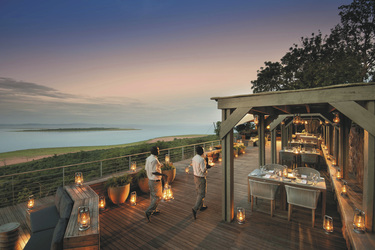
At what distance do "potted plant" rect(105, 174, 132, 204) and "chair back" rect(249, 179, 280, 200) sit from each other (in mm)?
3405

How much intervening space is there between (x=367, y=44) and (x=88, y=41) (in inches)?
774

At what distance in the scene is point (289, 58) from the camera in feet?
56.6

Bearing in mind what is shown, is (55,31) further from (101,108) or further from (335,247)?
(101,108)

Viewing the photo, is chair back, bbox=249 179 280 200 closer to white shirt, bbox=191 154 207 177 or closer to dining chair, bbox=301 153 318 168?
white shirt, bbox=191 154 207 177

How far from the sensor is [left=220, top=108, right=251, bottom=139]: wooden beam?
3475 mm

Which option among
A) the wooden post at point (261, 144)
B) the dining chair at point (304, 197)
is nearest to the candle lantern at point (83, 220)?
the dining chair at point (304, 197)

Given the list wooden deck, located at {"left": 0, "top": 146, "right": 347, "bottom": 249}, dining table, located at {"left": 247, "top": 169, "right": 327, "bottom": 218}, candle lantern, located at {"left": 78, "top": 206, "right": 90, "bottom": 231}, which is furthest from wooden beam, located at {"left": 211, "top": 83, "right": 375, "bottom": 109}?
candle lantern, located at {"left": 78, "top": 206, "right": 90, "bottom": 231}

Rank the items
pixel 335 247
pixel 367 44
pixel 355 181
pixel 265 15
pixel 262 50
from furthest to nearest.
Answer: pixel 367 44 → pixel 262 50 → pixel 265 15 → pixel 355 181 → pixel 335 247

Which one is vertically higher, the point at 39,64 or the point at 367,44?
the point at 367,44

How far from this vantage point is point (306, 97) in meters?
2.93

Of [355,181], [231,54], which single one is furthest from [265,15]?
[355,181]

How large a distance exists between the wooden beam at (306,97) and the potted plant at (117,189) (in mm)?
3407

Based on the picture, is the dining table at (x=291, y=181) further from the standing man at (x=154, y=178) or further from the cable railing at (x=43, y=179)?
the cable railing at (x=43, y=179)

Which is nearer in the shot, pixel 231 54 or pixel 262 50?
pixel 262 50
